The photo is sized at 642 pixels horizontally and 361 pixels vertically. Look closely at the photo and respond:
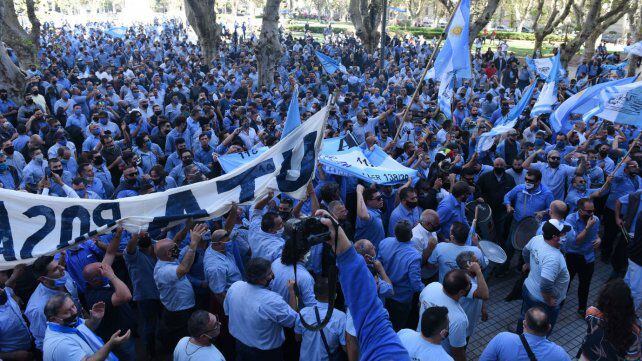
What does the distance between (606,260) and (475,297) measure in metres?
4.74

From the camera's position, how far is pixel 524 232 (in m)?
6.46

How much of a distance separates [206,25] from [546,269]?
65.1ft

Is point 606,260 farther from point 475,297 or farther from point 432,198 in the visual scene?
point 475,297

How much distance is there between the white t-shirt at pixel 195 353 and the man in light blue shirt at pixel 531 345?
2.05 meters

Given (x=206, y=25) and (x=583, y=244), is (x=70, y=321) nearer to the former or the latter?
(x=583, y=244)

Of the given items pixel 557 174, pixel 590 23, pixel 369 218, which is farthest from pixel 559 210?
pixel 590 23

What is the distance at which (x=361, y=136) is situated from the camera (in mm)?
10547

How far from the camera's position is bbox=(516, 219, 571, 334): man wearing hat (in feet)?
15.5

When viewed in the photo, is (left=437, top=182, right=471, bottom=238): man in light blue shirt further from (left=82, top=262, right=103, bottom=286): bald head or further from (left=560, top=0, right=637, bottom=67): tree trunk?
(left=560, top=0, right=637, bottom=67): tree trunk

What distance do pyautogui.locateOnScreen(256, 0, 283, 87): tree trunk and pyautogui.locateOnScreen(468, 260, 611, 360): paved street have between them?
1210 centimetres

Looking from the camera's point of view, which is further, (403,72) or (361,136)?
(403,72)

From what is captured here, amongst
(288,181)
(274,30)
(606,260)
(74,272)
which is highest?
(274,30)

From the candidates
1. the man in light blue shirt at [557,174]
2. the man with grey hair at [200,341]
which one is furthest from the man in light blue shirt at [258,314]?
the man in light blue shirt at [557,174]

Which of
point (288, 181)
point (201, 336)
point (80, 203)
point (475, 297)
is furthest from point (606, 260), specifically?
point (80, 203)
